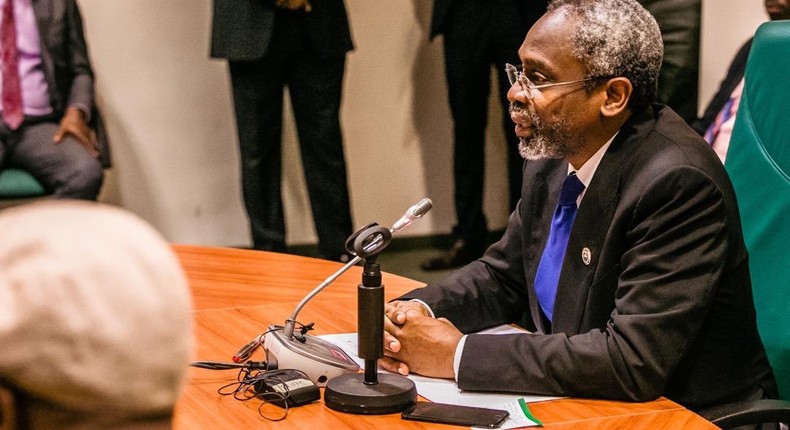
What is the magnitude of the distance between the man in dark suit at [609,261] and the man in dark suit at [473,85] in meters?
2.17

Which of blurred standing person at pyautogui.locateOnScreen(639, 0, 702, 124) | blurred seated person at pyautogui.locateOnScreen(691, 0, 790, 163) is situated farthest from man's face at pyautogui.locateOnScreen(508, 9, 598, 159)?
blurred standing person at pyautogui.locateOnScreen(639, 0, 702, 124)

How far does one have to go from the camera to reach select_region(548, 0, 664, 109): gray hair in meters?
1.64

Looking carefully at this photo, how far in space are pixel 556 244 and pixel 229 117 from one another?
2.84 metres

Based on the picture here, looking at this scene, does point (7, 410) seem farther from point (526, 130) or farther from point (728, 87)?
point (728, 87)

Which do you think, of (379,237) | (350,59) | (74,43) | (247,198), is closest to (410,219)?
(379,237)

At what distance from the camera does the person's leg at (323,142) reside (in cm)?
376

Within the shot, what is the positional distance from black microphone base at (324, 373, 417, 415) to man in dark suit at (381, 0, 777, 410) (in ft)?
0.37

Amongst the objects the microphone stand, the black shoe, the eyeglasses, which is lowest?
the black shoe

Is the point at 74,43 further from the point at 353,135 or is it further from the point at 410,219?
the point at 410,219

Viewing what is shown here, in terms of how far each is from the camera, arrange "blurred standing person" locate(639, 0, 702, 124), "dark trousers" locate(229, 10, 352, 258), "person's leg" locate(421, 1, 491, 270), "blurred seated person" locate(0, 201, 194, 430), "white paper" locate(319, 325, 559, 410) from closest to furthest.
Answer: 1. "blurred seated person" locate(0, 201, 194, 430)
2. "white paper" locate(319, 325, 559, 410)
3. "blurred standing person" locate(639, 0, 702, 124)
4. "dark trousers" locate(229, 10, 352, 258)
5. "person's leg" locate(421, 1, 491, 270)

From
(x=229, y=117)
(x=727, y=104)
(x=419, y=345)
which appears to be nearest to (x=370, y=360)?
(x=419, y=345)

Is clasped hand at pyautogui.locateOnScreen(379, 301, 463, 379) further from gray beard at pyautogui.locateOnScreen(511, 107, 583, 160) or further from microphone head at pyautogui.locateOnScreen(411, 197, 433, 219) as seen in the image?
gray beard at pyautogui.locateOnScreen(511, 107, 583, 160)

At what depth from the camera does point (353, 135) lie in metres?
4.47

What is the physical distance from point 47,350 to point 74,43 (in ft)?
11.6
